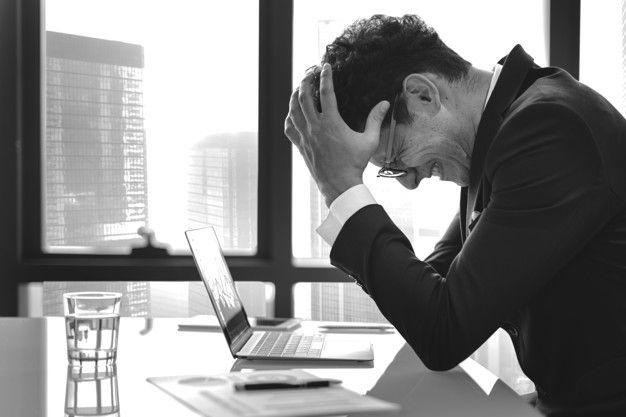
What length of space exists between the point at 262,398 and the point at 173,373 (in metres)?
0.40

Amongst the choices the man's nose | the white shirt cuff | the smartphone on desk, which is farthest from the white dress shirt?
the smartphone on desk

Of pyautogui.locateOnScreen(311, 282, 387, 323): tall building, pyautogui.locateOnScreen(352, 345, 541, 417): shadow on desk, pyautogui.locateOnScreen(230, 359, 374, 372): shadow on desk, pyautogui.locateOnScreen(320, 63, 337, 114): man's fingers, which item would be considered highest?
pyautogui.locateOnScreen(320, 63, 337, 114): man's fingers

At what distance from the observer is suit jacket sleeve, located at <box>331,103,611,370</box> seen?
1.15m

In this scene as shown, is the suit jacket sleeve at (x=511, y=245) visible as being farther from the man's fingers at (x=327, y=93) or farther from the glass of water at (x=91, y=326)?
the glass of water at (x=91, y=326)

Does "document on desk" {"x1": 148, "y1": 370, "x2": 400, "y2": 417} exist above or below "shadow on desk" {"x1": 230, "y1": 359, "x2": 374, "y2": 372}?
above

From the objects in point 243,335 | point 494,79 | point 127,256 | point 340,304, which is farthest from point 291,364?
point 127,256

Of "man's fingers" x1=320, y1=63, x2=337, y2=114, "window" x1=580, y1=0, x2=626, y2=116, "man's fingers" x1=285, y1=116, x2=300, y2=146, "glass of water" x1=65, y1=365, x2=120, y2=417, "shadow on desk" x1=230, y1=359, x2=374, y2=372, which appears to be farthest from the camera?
"window" x1=580, y1=0, x2=626, y2=116

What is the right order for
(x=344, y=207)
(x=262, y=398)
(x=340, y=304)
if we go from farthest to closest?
(x=340, y=304) → (x=344, y=207) → (x=262, y=398)

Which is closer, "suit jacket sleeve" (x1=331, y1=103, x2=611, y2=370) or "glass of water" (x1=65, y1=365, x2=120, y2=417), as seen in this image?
"glass of water" (x1=65, y1=365, x2=120, y2=417)

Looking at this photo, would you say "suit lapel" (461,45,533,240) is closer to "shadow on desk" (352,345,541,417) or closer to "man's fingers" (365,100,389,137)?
"man's fingers" (365,100,389,137)

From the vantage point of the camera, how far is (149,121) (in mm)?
3338

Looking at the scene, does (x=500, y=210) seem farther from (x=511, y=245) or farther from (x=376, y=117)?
(x=376, y=117)

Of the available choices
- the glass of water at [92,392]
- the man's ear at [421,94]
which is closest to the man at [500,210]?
the man's ear at [421,94]

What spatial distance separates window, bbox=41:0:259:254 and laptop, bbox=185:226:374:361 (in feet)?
5.37
